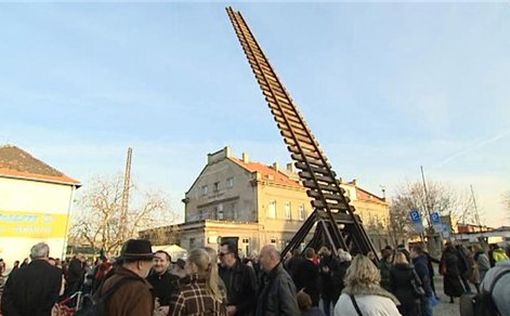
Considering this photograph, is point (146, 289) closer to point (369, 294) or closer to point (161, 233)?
point (369, 294)

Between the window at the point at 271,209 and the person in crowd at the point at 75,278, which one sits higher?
the window at the point at 271,209

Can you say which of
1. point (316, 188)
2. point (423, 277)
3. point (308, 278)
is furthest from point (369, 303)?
point (316, 188)

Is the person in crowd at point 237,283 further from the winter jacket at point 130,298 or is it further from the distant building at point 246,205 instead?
the distant building at point 246,205

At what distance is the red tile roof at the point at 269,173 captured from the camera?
41828 mm

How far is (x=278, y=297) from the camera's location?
4.32 metres

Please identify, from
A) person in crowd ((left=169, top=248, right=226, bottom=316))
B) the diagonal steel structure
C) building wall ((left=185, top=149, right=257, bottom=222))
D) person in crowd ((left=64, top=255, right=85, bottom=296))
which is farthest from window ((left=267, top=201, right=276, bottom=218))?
person in crowd ((left=169, top=248, right=226, bottom=316))

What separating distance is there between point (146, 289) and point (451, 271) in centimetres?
1102

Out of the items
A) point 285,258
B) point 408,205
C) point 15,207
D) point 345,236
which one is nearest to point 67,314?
point 285,258

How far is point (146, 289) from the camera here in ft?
9.10

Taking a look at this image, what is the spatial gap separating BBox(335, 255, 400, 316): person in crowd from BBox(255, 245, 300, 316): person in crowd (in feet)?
3.44

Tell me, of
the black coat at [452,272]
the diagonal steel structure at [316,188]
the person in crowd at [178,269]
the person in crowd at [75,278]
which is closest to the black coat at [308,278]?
the diagonal steel structure at [316,188]

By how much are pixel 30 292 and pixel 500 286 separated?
5435 mm

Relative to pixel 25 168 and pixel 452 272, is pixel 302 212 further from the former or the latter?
pixel 452 272

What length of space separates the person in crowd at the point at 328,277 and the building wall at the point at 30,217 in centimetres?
2514
